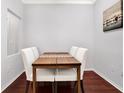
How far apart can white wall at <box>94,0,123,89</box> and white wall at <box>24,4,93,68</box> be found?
596 mm

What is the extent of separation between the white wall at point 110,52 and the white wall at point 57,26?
0.60m

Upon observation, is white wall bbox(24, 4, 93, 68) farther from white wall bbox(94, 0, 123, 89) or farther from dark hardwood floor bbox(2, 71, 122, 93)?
dark hardwood floor bbox(2, 71, 122, 93)

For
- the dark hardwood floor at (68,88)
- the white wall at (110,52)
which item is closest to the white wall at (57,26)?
the white wall at (110,52)

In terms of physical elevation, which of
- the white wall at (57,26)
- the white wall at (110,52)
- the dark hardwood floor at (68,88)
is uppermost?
the white wall at (57,26)

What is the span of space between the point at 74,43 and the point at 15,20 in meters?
2.09

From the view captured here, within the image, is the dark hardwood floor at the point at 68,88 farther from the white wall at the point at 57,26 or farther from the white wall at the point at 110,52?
the white wall at the point at 57,26

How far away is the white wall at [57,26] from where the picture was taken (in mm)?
5453

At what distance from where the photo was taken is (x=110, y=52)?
380 centimetres

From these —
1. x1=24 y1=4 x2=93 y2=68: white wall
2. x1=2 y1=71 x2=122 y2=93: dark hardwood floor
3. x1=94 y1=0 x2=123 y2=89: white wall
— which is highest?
x1=24 y1=4 x2=93 y2=68: white wall

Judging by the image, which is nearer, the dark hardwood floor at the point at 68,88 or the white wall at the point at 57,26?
the dark hardwood floor at the point at 68,88

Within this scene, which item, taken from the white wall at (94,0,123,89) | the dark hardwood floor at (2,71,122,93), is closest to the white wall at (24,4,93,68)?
the white wall at (94,0,123,89)

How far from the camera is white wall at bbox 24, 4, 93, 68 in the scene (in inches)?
215

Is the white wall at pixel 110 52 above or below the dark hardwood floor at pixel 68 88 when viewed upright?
above

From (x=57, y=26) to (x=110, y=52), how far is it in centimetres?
228
